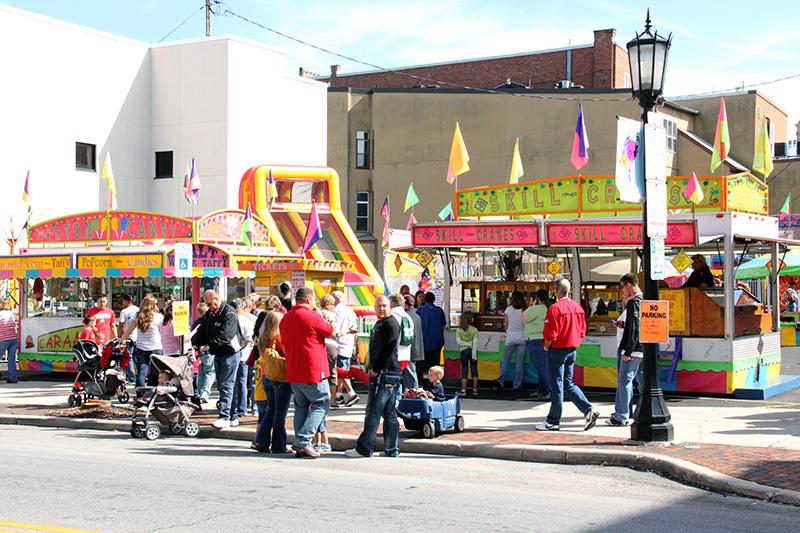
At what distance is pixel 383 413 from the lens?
1140 centimetres

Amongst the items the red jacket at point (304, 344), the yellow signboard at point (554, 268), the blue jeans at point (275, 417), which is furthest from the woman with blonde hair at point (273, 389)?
the yellow signboard at point (554, 268)

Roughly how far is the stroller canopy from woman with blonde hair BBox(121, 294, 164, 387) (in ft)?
6.80

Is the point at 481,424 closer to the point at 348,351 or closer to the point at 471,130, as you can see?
the point at 348,351

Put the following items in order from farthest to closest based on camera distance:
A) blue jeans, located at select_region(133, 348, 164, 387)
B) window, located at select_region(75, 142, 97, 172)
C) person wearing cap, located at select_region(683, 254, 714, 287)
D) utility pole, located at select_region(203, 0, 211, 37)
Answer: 1. utility pole, located at select_region(203, 0, 211, 37)
2. window, located at select_region(75, 142, 97, 172)
3. person wearing cap, located at select_region(683, 254, 714, 287)
4. blue jeans, located at select_region(133, 348, 164, 387)

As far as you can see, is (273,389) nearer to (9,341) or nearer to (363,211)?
(9,341)

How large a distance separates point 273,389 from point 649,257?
4574 mm

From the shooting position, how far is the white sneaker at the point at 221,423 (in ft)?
43.6

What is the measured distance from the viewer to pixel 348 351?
631 inches

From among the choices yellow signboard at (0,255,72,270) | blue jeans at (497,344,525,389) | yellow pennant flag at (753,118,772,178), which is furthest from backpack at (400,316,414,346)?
yellow signboard at (0,255,72,270)

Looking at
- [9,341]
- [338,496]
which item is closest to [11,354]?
[9,341]

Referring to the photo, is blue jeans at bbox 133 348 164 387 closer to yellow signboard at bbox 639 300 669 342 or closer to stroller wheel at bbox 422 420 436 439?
stroller wheel at bbox 422 420 436 439

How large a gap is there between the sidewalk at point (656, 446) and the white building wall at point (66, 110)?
60.3 feet

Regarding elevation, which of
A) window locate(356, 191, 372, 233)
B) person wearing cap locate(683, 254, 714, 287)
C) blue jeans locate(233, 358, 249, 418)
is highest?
window locate(356, 191, 372, 233)

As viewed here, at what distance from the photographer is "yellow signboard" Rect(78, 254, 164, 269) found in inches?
766
